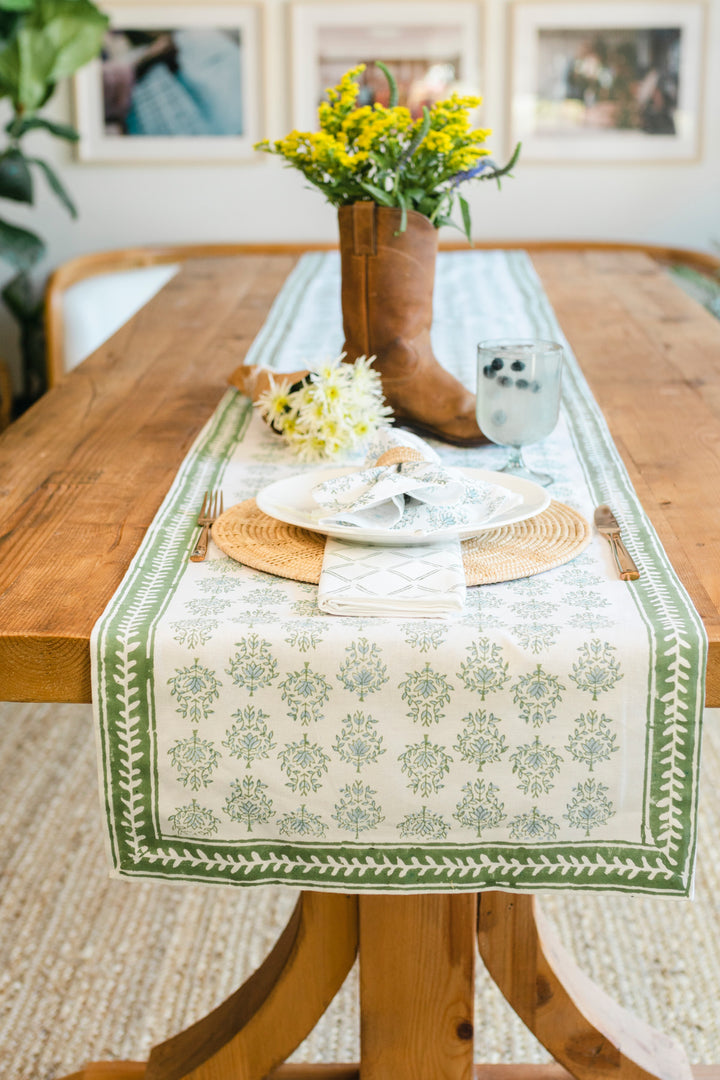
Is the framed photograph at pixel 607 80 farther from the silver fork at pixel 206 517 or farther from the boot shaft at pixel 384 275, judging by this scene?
the silver fork at pixel 206 517

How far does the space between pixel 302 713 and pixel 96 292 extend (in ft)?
8.88

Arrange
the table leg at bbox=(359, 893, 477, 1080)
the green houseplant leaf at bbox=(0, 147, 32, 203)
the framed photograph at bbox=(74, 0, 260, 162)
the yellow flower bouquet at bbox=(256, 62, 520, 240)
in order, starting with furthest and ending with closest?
1. the framed photograph at bbox=(74, 0, 260, 162)
2. the green houseplant leaf at bbox=(0, 147, 32, 203)
3. the yellow flower bouquet at bbox=(256, 62, 520, 240)
4. the table leg at bbox=(359, 893, 477, 1080)

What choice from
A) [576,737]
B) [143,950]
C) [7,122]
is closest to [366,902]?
[576,737]

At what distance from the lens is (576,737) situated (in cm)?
82

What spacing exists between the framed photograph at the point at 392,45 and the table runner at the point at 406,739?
2.91 meters

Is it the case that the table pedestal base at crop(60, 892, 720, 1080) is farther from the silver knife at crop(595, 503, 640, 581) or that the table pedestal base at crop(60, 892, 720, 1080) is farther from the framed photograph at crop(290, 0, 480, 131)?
the framed photograph at crop(290, 0, 480, 131)

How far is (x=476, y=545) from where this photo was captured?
98 centimetres

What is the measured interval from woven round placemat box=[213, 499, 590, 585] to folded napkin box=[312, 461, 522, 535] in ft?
0.09

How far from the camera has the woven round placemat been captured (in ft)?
3.03

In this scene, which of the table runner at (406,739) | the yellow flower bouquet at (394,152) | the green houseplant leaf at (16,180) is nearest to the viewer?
the table runner at (406,739)

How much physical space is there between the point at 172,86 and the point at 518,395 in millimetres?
2781

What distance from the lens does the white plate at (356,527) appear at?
94 centimetres

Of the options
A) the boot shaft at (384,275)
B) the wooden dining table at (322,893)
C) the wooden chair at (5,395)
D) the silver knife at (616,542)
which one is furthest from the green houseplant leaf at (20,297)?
the silver knife at (616,542)

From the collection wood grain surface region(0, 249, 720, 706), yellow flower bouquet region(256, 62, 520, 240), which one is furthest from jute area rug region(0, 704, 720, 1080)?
yellow flower bouquet region(256, 62, 520, 240)
